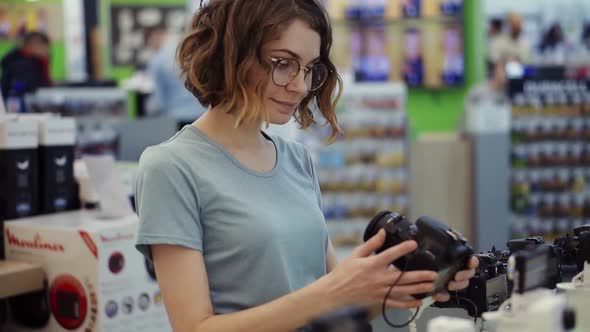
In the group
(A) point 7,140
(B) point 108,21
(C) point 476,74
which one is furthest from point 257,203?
(B) point 108,21

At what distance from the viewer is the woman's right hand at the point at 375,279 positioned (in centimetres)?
159

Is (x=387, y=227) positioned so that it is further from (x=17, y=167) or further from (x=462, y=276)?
(x=17, y=167)

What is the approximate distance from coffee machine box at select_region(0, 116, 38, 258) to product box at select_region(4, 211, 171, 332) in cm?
9

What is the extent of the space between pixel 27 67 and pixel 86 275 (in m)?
4.71

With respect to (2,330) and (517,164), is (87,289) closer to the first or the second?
(2,330)

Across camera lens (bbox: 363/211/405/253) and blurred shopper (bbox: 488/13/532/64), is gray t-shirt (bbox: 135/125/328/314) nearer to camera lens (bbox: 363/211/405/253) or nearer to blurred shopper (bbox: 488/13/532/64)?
camera lens (bbox: 363/211/405/253)

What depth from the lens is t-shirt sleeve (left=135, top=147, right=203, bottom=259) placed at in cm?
173

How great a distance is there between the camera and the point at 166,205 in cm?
174

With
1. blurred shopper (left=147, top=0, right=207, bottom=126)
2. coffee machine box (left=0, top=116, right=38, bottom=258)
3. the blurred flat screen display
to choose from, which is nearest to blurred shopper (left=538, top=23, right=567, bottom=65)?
the blurred flat screen display

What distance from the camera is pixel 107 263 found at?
9.30 feet

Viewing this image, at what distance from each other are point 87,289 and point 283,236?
4.10ft

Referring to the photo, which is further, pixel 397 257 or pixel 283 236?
pixel 283 236

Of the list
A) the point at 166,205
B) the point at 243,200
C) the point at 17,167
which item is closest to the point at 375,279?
the point at 243,200

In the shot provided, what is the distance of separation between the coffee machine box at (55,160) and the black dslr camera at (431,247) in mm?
1940
